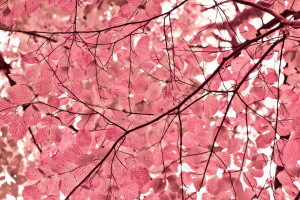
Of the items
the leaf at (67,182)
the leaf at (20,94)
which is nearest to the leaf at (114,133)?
the leaf at (67,182)

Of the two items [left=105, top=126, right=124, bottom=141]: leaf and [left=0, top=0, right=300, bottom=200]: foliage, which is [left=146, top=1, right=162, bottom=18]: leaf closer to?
[left=0, top=0, right=300, bottom=200]: foliage

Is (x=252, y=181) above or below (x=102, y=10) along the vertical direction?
below

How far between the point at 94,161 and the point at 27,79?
0.53m

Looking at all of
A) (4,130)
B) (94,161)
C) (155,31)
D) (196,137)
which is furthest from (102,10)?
(94,161)

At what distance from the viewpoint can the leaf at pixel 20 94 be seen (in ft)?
5.70

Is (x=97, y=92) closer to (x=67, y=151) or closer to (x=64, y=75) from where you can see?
(x=64, y=75)

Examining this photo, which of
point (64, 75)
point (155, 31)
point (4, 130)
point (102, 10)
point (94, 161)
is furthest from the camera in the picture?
point (155, 31)

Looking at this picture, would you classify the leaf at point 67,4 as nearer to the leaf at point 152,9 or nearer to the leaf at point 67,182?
the leaf at point 152,9

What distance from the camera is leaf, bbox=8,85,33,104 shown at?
1.74 meters

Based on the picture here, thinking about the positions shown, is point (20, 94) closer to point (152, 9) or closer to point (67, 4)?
point (67, 4)

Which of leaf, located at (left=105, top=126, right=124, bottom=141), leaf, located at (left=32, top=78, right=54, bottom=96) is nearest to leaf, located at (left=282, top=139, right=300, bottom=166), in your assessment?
leaf, located at (left=105, top=126, right=124, bottom=141)

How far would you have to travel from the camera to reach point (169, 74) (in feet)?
7.22

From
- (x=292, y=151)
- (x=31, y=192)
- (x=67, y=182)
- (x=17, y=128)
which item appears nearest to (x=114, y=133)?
(x=67, y=182)

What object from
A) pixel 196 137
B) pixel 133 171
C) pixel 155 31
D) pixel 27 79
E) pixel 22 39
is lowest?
pixel 133 171
